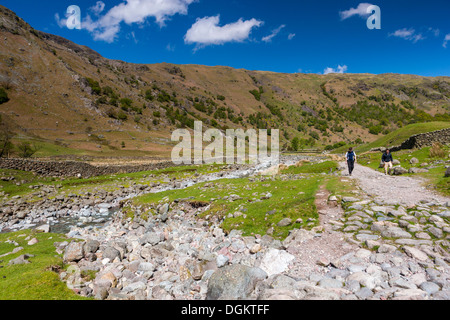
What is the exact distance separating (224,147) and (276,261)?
98255 mm

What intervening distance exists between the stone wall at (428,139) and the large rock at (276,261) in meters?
39.5

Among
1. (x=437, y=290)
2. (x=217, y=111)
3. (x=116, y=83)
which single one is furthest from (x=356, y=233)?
(x=217, y=111)

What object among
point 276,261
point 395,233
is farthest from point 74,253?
point 395,233

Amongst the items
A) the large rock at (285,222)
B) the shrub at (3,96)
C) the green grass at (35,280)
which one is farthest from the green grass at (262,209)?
the shrub at (3,96)

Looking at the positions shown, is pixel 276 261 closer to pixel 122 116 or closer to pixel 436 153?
pixel 436 153

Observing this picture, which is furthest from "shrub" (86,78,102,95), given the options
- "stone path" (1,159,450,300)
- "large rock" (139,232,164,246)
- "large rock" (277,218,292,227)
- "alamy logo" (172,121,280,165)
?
"large rock" (277,218,292,227)

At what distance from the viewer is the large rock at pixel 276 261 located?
714 cm

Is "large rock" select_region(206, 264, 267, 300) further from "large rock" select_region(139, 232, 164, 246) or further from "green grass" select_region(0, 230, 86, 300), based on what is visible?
"large rock" select_region(139, 232, 164, 246)

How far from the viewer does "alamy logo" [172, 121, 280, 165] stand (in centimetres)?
7331

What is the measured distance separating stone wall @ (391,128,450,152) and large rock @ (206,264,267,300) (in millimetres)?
41090

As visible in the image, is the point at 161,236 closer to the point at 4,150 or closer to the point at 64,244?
the point at 64,244

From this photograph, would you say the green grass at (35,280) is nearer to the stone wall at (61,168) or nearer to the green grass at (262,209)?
the green grass at (262,209)

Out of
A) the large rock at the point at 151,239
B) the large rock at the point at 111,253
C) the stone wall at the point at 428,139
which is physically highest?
the stone wall at the point at 428,139

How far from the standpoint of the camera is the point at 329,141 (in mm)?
166000
